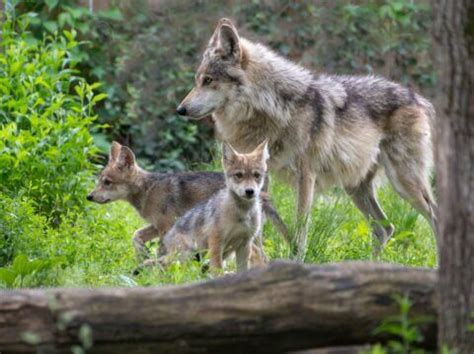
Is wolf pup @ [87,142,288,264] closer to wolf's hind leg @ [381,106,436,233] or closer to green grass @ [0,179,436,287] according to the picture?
green grass @ [0,179,436,287]

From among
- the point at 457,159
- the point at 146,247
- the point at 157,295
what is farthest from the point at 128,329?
the point at 146,247

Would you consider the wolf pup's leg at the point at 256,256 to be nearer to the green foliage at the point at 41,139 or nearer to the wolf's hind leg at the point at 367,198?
the green foliage at the point at 41,139

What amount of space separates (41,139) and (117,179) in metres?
0.68

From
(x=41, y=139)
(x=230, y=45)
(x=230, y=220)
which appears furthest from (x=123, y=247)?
(x=230, y=45)

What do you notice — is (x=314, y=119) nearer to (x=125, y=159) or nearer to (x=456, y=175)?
(x=125, y=159)

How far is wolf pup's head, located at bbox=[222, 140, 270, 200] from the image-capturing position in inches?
292

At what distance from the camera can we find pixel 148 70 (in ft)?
43.3

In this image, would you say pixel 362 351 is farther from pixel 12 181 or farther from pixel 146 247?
pixel 12 181

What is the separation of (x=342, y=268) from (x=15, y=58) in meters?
A: 5.59

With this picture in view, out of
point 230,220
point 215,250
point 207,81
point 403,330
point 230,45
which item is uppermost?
point 403,330

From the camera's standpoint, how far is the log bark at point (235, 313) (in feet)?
13.9

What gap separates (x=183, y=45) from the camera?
13.3 m

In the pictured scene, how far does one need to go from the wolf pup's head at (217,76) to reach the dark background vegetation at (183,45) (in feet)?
12.7

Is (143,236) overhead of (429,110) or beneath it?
beneath
